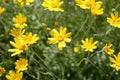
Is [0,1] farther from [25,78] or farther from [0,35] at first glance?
[25,78]

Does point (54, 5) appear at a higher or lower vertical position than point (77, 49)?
higher

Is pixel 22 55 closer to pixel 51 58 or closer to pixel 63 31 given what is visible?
pixel 51 58

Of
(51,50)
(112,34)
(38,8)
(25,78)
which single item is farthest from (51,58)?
(38,8)

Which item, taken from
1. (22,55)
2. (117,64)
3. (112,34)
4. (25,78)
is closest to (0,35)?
(22,55)

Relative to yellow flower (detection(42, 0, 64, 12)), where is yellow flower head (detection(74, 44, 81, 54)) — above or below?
below

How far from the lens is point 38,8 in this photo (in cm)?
310

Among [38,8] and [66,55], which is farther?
[38,8]

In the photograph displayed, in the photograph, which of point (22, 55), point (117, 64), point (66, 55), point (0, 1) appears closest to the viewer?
point (117, 64)

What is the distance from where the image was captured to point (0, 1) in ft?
10.1

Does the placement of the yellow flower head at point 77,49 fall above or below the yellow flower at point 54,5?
below

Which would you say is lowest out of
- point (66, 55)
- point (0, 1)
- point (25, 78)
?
point (25, 78)

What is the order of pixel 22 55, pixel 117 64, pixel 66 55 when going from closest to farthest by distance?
pixel 117 64 → pixel 66 55 → pixel 22 55

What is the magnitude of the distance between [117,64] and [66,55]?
47 cm

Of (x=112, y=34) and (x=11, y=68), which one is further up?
(x=112, y=34)
